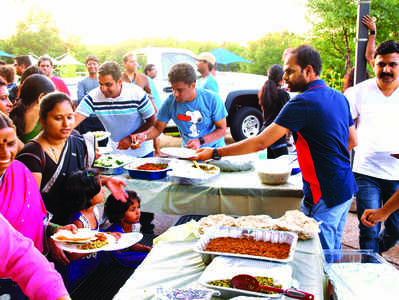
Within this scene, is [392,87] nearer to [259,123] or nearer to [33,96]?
[33,96]

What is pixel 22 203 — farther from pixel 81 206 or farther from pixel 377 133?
pixel 377 133

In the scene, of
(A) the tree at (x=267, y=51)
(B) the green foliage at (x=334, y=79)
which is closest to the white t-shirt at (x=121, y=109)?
(B) the green foliage at (x=334, y=79)

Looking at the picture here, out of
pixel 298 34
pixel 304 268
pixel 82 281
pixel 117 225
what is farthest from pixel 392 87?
pixel 298 34

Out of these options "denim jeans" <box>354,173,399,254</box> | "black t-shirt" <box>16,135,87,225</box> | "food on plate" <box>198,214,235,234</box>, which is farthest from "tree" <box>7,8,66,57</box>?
"food on plate" <box>198,214,235,234</box>

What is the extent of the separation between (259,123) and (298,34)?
2211 mm

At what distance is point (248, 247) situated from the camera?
6.05ft

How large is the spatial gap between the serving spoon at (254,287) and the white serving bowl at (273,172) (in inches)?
61.0

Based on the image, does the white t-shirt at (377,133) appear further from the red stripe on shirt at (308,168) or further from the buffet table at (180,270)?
the buffet table at (180,270)

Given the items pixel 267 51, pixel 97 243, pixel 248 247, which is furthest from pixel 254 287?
pixel 267 51

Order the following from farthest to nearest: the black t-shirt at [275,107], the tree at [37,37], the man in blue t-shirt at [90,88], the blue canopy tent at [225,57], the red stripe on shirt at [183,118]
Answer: the tree at [37,37] → the blue canopy tent at [225,57] → the man in blue t-shirt at [90,88] → the black t-shirt at [275,107] → the red stripe on shirt at [183,118]

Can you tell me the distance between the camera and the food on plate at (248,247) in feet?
5.79

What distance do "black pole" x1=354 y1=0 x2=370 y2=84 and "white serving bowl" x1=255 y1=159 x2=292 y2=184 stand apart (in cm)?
180

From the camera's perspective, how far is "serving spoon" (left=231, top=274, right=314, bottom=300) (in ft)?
4.73

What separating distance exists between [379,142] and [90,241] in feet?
7.93
